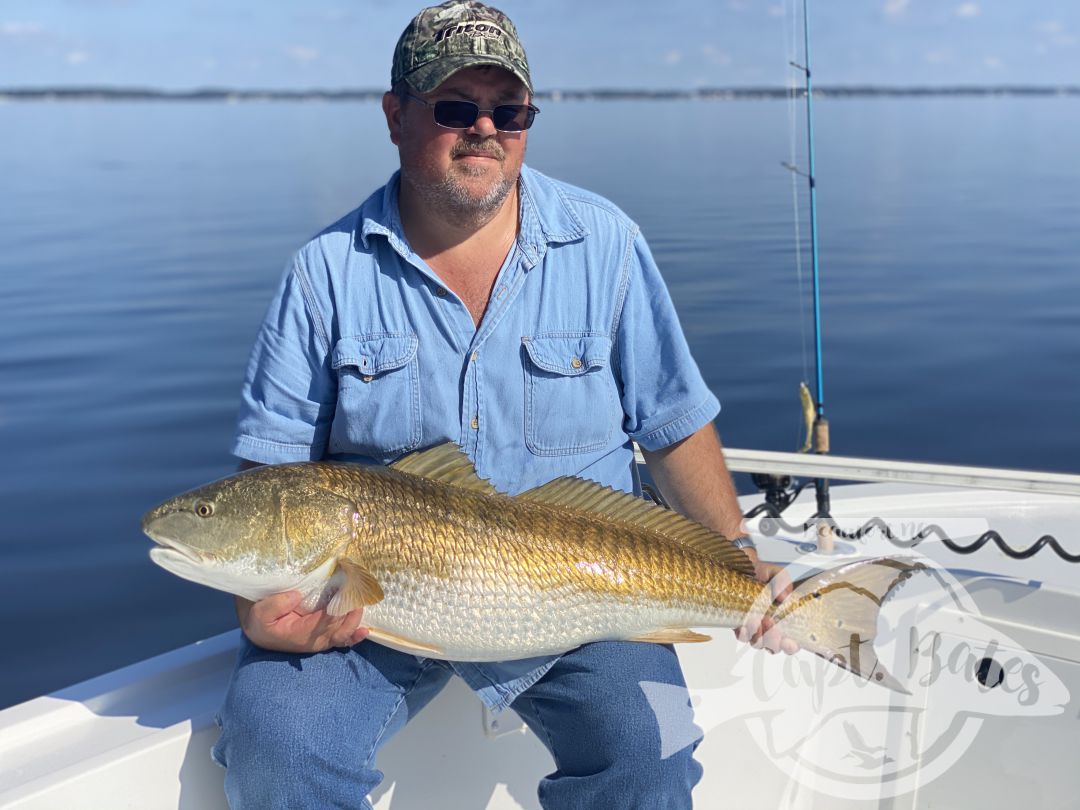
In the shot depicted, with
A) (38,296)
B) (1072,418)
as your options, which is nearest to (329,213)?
(38,296)

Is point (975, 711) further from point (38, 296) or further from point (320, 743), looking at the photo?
point (38, 296)

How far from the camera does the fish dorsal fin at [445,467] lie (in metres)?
2.54

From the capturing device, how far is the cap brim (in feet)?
8.98

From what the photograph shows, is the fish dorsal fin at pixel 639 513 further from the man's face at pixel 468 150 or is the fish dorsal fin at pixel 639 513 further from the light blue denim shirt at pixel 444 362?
the man's face at pixel 468 150

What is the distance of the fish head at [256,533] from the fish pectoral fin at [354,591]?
5 cm

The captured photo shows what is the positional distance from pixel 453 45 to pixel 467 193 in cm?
38

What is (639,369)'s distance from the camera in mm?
2938

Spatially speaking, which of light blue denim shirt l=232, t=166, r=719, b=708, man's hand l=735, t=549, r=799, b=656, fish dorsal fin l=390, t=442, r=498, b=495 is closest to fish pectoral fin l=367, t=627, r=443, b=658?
light blue denim shirt l=232, t=166, r=719, b=708

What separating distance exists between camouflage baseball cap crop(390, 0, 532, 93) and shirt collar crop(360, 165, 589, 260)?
11.4 inches

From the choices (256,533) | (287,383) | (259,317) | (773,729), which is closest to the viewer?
(256,533)

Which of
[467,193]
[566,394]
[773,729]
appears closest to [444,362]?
[566,394]

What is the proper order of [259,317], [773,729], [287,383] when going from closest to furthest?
[287,383] → [773,729] → [259,317]

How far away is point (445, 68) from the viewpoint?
108 inches

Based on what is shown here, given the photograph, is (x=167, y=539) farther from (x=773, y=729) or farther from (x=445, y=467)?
(x=773, y=729)
